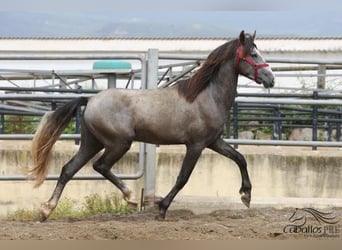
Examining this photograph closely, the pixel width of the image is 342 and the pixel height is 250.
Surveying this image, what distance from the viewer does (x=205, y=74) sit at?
7.93 meters

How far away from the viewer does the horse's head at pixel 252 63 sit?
25.9ft

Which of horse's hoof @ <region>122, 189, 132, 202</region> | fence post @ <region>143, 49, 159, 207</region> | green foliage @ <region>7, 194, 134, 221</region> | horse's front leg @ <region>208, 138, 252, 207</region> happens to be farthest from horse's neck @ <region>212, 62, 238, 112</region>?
green foliage @ <region>7, 194, 134, 221</region>

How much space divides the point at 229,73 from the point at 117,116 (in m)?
1.23

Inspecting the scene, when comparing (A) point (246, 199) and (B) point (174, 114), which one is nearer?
(B) point (174, 114)

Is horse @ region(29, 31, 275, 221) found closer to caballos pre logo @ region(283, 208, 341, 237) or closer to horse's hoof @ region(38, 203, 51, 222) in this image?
horse's hoof @ region(38, 203, 51, 222)

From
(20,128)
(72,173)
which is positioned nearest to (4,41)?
(20,128)

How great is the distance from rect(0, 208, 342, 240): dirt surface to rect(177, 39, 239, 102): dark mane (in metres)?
1.27

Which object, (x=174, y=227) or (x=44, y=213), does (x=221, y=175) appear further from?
(x=174, y=227)

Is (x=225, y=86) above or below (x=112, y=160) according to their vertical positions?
above

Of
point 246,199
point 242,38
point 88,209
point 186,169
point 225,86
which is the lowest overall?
point 88,209

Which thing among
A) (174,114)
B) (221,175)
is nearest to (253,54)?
(174,114)

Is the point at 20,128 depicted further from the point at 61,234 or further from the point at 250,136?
the point at 61,234

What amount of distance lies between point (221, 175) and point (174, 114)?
2.50 meters

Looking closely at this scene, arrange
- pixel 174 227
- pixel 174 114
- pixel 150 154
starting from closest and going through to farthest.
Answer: pixel 174 227, pixel 174 114, pixel 150 154
